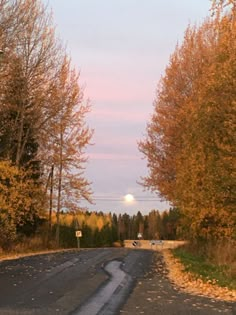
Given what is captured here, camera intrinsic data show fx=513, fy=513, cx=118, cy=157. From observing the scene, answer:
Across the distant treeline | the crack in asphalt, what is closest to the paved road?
the crack in asphalt

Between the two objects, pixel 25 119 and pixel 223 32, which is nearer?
pixel 223 32

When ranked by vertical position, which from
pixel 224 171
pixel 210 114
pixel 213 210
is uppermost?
pixel 210 114

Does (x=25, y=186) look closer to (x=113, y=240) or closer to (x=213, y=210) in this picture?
(x=213, y=210)

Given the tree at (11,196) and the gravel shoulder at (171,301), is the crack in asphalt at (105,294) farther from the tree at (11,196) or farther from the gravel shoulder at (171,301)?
the tree at (11,196)

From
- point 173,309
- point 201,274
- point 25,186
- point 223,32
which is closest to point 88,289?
point 173,309

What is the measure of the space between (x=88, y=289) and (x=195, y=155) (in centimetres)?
1010

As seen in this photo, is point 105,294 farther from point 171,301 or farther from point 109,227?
point 109,227

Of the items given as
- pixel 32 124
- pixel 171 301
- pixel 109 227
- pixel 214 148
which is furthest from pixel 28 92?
pixel 109 227

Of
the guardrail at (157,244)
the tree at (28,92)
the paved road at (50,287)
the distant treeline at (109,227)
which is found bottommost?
the paved road at (50,287)

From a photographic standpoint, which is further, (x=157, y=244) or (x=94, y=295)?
(x=157, y=244)

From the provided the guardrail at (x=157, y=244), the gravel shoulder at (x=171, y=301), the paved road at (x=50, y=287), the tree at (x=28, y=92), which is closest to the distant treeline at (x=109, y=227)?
the guardrail at (x=157, y=244)

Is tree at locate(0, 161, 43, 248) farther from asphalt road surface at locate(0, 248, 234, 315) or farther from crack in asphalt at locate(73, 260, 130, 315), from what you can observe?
crack in asphalt at locate(73, 260, 130, 315)

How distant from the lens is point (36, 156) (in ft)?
131

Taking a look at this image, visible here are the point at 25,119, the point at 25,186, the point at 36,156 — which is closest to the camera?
the point at 25,186
